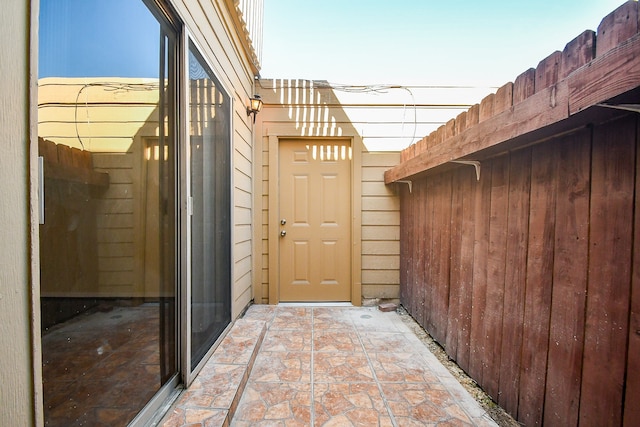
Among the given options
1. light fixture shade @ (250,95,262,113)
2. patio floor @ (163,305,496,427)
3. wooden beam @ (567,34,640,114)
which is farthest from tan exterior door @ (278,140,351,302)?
wooden beam @ (567,34,640,114)

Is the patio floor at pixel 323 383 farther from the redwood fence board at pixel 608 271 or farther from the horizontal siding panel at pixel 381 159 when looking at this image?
the horizontal siding panel at pixel 381 159

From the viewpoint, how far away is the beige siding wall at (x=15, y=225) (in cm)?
66

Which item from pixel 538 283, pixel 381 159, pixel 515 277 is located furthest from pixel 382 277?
pixel 538 283

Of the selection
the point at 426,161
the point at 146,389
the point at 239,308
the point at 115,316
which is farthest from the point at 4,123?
the point at 239,308

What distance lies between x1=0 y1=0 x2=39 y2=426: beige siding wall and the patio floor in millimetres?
781

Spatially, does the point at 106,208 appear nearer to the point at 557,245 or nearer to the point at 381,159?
the point at 557,245

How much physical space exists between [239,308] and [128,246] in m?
1.73

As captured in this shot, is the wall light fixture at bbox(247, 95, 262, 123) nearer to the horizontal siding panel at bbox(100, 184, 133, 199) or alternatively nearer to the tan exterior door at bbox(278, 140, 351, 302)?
the tan exterior door at bbox(278, 140, 351, 302)

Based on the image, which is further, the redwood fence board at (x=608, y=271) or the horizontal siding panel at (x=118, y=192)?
the horizontal siding panel at (x=118, y=192)

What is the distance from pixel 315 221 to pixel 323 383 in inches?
73.4

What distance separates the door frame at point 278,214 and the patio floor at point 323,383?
0.69m

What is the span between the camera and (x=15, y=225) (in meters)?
0.68

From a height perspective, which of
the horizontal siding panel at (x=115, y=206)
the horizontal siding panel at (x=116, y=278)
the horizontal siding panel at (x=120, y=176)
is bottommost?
the horizontal siding panel at (x=116, y=278)

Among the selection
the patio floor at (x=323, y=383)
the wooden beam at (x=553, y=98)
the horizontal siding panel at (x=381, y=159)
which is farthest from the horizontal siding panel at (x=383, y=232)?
the wooden beam at (x=553, y=98)
